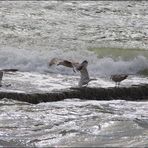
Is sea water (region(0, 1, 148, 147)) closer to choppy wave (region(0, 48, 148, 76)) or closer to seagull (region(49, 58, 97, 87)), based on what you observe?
choppy wave (region(0, 48, 148, 76))

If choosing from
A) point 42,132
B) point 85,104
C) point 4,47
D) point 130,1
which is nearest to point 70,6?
point 130,1

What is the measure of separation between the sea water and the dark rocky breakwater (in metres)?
0.28

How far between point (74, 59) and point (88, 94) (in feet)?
13.2

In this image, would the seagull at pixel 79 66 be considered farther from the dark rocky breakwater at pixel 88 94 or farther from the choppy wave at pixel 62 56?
the choppy wave at pixel 62 56

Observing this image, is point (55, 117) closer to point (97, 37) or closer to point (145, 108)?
point (145, 108)

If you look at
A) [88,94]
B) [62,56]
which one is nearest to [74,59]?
[62,56]

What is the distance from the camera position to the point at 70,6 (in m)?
20.8

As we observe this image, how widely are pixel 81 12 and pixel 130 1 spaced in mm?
4171

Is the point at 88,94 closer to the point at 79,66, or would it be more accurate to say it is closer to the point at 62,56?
the point at 79,66

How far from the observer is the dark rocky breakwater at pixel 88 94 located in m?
8.06

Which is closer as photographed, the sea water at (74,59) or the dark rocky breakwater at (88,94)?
the sea water at (74,59)

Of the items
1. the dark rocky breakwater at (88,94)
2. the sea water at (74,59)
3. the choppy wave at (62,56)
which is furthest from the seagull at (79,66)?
the choppy wave at (62,56)

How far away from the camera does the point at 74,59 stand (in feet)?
41.2

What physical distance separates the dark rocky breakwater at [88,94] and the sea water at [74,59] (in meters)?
0.28
